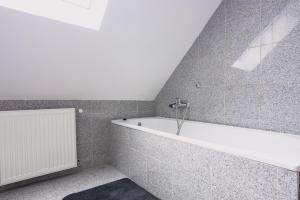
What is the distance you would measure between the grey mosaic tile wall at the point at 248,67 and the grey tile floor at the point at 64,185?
4.51ft

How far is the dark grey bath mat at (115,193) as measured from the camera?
187 cm

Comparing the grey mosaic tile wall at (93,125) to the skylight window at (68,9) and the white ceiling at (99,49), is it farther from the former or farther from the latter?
the skylight window at (68,9)

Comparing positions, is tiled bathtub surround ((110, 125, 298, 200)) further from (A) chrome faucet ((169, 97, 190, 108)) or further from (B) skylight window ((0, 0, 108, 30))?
(B) skylight window ((0, 0, 108, 30))

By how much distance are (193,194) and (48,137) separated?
5.40 ft

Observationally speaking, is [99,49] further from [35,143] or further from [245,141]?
[245,141]

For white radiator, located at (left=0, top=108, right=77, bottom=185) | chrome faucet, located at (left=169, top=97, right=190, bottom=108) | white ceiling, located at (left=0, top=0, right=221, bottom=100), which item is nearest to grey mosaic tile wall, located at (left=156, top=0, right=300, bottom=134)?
chrome faucet, located at (left=169, top=97, right=190, bottom=108)

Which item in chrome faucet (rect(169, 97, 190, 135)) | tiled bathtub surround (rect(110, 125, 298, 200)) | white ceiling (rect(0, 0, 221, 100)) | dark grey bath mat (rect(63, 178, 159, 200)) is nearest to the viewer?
tiled bathtub surround (rect(110, 125, 298, 200))

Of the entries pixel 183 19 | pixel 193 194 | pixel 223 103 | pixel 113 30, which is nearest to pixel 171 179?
pixel 193 194

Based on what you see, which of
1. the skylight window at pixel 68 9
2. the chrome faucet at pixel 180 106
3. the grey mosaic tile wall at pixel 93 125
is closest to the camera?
the skylight window at pixel 68 9

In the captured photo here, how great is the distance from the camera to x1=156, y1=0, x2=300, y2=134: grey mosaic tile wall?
1.76 meters

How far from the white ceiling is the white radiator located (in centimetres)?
25

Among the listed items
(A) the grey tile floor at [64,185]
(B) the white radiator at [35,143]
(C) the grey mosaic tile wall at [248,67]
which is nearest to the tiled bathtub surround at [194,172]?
(A) the grey tile floor at [64,185]

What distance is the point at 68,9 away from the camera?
1.77 m

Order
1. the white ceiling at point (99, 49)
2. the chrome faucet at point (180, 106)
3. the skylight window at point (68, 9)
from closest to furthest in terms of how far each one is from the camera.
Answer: the skylight window at point (68, 9) < the white ceiling at point (99, 49) < the chrome faucet at point (180, 106)
